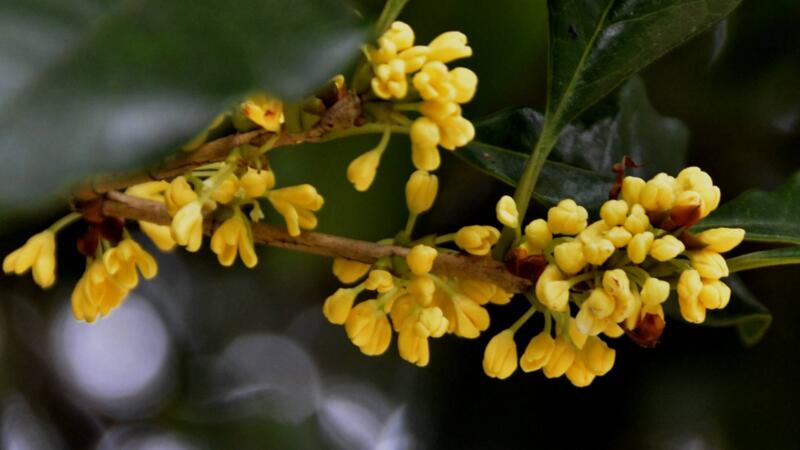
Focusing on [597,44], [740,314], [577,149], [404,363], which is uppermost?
[597,44]

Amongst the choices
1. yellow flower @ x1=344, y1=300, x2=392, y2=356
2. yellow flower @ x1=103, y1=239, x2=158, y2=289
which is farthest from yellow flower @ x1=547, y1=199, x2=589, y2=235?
yellow flower @ x1=103, y1=239, x2=158, y2=289

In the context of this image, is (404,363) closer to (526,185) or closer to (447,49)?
(526,185)

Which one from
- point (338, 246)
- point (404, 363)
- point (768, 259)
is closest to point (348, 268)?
point (338, 246)

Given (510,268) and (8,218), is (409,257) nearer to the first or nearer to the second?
(510,268)

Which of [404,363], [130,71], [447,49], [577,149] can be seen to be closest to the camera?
[130,71]

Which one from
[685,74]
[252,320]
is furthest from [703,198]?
[252,320]
